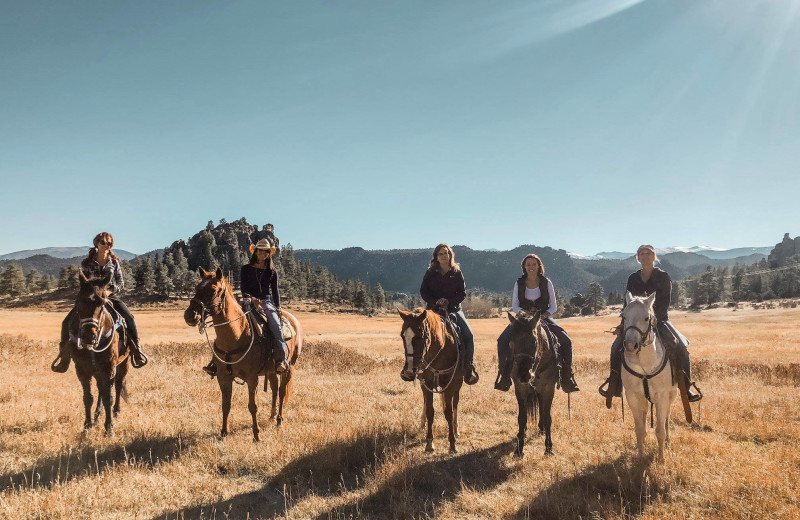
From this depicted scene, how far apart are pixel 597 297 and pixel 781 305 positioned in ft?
146

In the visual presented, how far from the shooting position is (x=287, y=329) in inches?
393

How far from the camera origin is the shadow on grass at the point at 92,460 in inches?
249

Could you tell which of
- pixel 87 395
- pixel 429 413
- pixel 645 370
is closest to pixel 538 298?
pixel 645 370

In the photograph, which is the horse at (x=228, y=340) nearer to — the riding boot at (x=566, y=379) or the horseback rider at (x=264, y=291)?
the horseback rider at (x=264, y=291)

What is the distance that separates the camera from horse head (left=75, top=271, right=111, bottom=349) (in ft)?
24.5

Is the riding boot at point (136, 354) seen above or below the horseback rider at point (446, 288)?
below

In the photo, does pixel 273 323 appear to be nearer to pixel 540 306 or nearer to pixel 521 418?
pixel 521 418

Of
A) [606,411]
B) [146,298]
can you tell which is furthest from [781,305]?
[146,298]

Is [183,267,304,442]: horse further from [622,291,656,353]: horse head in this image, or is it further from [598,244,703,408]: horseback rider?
[598,244,703,408]: horseback rider

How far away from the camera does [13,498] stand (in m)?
5.49

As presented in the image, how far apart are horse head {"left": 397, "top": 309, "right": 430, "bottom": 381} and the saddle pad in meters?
3.95

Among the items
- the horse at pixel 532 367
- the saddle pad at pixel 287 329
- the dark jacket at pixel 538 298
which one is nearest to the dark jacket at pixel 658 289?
the dark jacket at pixel 538 298

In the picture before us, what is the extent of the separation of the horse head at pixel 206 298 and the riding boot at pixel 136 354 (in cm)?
293

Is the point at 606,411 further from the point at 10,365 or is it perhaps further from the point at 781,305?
the point at 781,305
